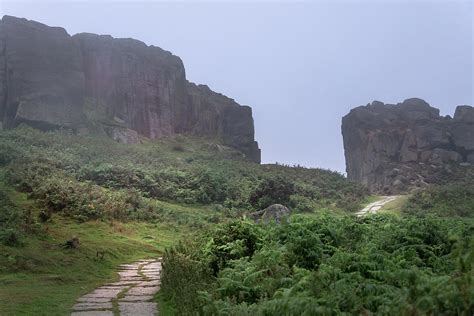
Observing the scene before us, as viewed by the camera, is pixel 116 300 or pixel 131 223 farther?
pixel 131 223

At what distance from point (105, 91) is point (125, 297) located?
58123mm

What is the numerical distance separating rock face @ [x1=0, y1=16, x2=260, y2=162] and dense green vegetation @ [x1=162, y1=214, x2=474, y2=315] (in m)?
45.3

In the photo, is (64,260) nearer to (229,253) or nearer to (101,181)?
(229,253)

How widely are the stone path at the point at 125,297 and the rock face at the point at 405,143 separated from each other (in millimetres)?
49875

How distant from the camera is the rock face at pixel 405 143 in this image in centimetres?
6331

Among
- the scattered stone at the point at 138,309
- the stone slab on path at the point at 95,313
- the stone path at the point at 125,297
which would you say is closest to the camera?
the stone slab on path at the point at 95,313

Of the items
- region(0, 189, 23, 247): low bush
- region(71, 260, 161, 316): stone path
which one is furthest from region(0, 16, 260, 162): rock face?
region(71, 260, 161, 316): stone path

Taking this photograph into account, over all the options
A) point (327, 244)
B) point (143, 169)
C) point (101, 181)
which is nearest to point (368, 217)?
point (327, 244)

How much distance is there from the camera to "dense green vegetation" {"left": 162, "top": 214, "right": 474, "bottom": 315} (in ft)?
14.8

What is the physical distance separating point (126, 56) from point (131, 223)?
165 feet

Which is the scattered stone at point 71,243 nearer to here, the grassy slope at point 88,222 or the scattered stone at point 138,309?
the grassy slope at point 88,222

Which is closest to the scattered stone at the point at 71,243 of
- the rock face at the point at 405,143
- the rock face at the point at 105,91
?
the rock face at the point at 105,91

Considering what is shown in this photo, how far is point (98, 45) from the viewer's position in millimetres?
67750

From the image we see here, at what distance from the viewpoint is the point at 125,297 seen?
11.1 m
